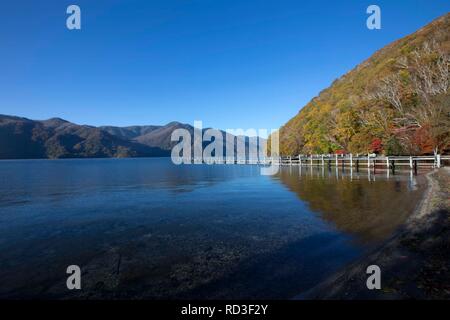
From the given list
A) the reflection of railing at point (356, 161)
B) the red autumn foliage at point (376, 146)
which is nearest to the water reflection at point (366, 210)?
the reflection of railing at point (356, 161)

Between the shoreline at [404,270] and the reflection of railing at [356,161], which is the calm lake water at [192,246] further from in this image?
the reflection of railing at [356,161]

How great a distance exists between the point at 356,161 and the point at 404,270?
1361 inches

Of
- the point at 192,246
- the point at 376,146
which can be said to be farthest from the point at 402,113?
the point at 192,246

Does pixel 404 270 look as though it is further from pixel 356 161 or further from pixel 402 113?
pixel 402 113

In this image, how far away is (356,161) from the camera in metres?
36.1

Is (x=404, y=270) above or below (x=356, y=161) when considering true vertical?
below

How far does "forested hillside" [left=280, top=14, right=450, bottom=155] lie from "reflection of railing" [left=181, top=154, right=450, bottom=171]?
1.86 meters

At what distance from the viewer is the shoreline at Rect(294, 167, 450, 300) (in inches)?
177

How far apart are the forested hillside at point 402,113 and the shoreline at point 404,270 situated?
24.0 metres

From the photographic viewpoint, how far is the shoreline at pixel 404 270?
449 cm

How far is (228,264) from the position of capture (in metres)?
6.79

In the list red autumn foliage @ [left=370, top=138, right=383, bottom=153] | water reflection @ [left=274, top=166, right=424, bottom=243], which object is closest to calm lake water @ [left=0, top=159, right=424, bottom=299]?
water reflection @ [left=274, top=166, right=424, bottom=243]
